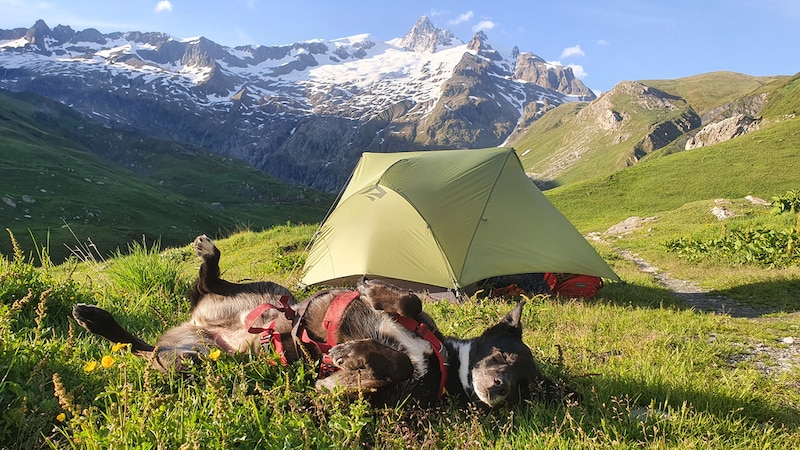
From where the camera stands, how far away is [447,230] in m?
8.70

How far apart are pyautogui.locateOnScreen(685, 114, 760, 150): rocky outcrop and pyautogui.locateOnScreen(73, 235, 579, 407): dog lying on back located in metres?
121

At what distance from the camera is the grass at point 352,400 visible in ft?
9.25

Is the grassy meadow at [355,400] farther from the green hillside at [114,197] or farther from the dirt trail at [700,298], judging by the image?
the green hillside at [114,197]

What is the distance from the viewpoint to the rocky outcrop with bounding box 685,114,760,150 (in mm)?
104938

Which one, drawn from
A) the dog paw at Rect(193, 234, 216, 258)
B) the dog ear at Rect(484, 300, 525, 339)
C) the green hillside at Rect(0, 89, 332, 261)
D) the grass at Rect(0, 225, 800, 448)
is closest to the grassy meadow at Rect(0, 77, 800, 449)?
the grass at Rect(0, 225, 800, 448)

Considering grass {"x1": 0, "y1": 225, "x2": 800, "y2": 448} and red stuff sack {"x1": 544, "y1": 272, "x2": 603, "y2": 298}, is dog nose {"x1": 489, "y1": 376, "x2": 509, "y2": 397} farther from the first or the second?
red stuff sack {"x1": 544, "y1": 272, "x2": 603, "y2": 298}

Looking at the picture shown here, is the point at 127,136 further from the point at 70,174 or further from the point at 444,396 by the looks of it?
the point at 444,396

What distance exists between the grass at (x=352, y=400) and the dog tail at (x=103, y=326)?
0.12 meters

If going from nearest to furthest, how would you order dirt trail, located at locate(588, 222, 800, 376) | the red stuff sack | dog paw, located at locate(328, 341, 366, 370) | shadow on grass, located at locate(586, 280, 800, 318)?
dog paw, located at locate(328, 341, 366, 370)
dirt trail, located at locate(588, 222, 800, 376)
shadow on grass, located at locate(586, 280, 800, 318)
the red stuff sack

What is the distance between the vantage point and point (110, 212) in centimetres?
6106

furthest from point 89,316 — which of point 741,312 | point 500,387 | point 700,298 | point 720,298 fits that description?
point 720,298

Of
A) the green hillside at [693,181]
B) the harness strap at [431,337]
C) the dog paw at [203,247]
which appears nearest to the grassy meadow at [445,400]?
the harness strap at [431,337]

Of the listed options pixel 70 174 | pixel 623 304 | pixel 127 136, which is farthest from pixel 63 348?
pixel 127 136

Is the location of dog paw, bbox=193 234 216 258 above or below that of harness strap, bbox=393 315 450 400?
above
